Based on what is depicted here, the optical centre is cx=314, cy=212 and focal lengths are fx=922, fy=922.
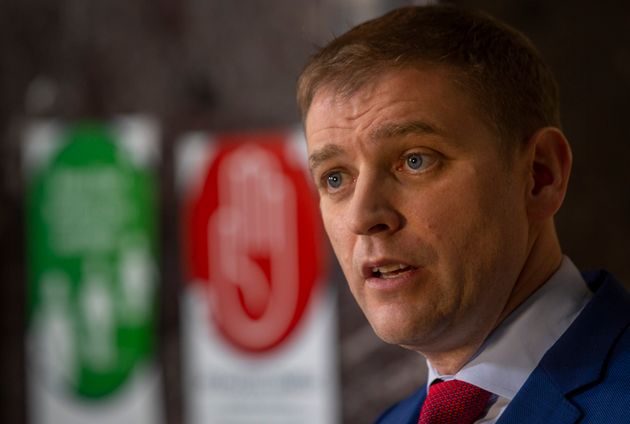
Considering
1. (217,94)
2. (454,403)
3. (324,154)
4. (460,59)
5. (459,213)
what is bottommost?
(454,403)

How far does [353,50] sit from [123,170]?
6.81 ft

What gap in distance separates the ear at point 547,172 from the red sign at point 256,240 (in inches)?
66.8

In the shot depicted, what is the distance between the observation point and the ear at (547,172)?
1.41 m

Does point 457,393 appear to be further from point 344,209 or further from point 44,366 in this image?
point 44,366

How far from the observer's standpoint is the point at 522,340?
1.36 m

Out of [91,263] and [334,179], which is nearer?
[334,179]

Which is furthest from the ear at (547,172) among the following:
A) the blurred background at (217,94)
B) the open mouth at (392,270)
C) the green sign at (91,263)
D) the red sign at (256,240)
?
the green sign at (91,263)

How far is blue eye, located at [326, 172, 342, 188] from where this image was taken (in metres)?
1.40

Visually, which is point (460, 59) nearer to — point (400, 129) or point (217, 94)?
point (400, 129)

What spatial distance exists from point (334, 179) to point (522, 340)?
37 cm

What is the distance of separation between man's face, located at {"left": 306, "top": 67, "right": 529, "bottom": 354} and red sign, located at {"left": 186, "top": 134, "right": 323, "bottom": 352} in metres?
1.73

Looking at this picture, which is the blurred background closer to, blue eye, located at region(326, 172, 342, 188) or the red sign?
the red sign

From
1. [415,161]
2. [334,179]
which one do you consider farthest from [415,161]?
[334,179]

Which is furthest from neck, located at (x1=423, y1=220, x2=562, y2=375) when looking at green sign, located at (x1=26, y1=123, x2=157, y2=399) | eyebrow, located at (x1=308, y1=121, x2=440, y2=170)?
green sign, located at (x1=26, y1=123, x2=157, y2=399)
